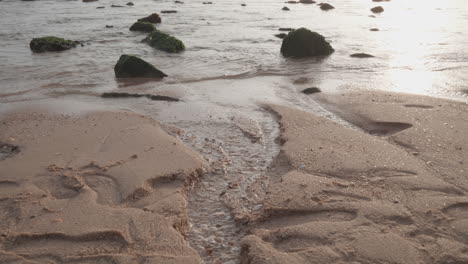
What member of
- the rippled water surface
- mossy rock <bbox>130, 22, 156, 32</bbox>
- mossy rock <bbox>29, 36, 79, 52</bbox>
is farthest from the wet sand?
mossy rock <bbox>130, 22, 156, 32</bbox>

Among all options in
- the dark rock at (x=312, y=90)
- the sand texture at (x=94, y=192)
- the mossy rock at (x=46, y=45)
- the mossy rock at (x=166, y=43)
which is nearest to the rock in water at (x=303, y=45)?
the mossy rock at (x=166, y=43)

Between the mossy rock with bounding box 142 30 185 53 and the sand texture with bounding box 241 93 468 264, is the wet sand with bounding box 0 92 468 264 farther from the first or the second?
the mossy rock with bounding box 142 30 185 53

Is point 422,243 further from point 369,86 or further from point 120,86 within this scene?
point 120,86

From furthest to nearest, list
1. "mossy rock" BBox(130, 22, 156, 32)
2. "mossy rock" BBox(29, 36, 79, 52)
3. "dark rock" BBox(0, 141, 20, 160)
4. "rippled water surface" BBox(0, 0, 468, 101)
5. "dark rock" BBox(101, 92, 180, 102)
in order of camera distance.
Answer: "mossy rock" BBox(130, 22, 156, 32) < "mossy rock" BBox(29, 36, 79, 52) < "rippled water surface" BBox(0, 0, 468, 101) < "dark rock" BBox(101, 92, 180, 102) < "dark rock" BBox(0, 141, 20, 160)

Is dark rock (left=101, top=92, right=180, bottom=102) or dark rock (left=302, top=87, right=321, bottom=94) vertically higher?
dark rock (left=302, top=87, right=321, bottom=94)

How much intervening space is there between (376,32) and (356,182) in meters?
11.0

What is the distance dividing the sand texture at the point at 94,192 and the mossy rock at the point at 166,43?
536 centimetres

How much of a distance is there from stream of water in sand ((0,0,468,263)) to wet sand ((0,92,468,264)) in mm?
191

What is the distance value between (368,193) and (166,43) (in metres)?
7.82

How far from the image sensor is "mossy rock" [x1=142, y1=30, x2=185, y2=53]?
967 centimetres

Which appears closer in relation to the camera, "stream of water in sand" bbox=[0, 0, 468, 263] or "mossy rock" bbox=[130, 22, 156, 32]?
"stream of water in sand" bbox=[0, 0, 468, 263]

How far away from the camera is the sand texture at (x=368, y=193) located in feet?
7.91

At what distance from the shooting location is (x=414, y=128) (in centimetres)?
432

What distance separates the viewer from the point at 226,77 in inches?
283
